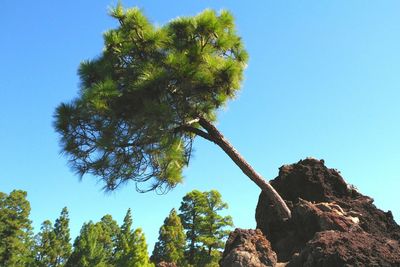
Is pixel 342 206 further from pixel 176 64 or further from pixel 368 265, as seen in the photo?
pixel 176 64

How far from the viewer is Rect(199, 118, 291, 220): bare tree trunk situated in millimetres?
9289

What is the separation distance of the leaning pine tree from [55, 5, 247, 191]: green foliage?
2 centimetres

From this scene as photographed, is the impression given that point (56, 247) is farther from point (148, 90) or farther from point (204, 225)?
point (148, 90)

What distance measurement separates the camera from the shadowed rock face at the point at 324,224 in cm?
646

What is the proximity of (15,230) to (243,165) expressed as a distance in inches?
1108

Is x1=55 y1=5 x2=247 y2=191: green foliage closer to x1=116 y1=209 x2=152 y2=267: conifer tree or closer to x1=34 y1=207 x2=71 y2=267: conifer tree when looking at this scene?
x1=116 y1=209 x2=152 y2=267: conifer tree

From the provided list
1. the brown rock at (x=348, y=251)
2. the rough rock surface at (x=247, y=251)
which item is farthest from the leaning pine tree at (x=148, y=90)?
the brown rock at (x=348, y=251)

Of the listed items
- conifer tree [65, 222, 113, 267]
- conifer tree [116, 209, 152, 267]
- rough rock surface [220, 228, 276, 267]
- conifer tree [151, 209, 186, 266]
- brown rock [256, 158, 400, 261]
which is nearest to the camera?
rough rock surface [220, 228, 276, 267]

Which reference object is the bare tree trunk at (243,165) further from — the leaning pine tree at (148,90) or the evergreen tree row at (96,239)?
the evergreen tree row at (96,239)

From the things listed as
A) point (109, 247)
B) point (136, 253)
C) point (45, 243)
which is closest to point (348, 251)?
point (136, 253)

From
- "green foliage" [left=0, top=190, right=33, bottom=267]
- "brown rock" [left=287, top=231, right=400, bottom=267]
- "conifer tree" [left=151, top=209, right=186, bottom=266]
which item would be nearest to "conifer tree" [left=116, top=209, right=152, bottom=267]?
"conifer tree" [left=151, top=209, right=186, bottom=266]

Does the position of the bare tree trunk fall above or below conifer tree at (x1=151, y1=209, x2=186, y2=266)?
below

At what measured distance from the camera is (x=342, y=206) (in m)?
9.45

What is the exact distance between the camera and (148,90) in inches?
314
